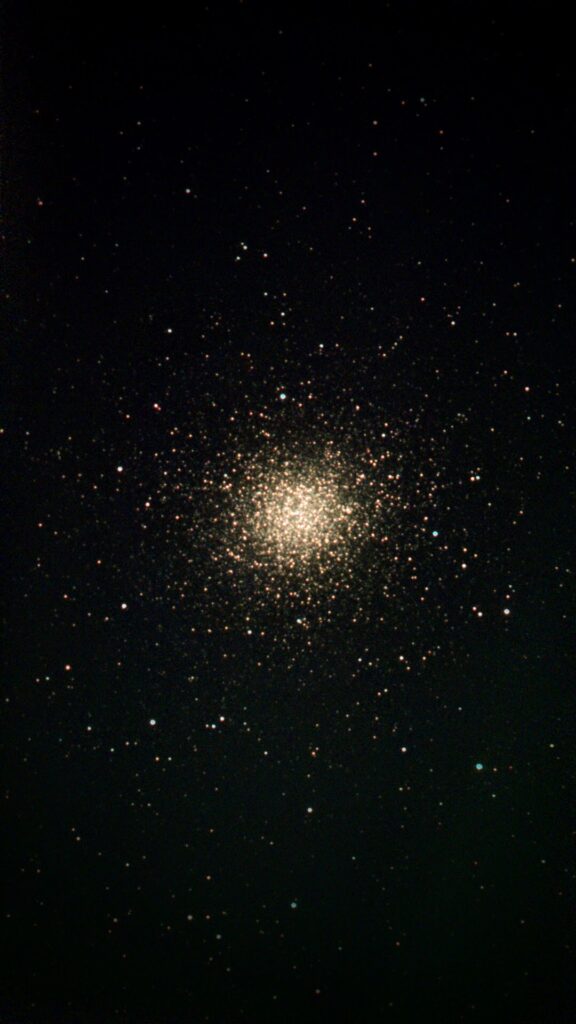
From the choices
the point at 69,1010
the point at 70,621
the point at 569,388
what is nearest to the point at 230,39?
the point at 569,388

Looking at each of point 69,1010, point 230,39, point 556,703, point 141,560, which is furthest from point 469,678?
point 230,39

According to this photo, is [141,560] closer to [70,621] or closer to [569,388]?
[70,621]

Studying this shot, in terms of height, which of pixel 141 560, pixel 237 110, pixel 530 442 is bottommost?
pixel 141 560

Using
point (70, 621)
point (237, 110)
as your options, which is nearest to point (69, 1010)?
point (70, 621)

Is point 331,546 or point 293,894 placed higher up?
point 331,546

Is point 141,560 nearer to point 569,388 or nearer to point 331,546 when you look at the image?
point 331,546

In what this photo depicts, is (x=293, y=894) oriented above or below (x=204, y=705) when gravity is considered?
below

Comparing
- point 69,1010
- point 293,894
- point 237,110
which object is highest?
point 237,110
